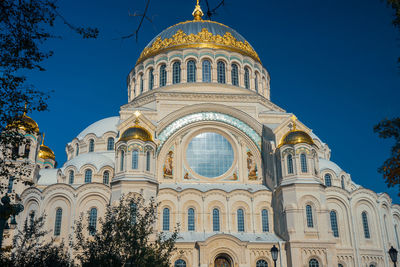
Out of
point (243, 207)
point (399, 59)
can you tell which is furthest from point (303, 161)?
point (399, 59)

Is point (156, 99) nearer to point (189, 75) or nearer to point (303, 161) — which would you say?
point (189, 75)

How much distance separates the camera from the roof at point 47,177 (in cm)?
3172

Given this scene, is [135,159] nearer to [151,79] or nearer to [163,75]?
[163,75]

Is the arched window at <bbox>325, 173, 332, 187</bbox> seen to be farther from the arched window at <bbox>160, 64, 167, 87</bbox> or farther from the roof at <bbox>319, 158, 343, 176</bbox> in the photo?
the arched window at <bbox>160, 64, 167, 87</bbox>

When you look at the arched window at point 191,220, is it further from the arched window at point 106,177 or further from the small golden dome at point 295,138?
the arched window at point 106,177

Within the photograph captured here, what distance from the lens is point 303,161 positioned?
89.6 feet

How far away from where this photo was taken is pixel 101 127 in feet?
124

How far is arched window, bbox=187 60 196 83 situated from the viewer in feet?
113

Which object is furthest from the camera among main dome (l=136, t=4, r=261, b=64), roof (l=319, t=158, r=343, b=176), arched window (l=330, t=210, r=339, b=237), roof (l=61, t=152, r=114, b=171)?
main dome (l=136, t=4, r=261, b=64)

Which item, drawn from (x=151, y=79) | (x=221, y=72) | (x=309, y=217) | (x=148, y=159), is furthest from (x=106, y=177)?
(x=309, y=217)

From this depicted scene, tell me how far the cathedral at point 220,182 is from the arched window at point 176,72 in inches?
3.6

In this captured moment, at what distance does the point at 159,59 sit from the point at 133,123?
27.6ft

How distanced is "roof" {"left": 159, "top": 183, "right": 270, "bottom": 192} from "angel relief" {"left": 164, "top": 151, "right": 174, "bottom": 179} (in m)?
0.77

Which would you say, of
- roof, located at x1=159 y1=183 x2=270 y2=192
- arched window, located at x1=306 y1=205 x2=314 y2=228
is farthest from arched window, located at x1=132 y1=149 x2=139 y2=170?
arched window, located at x1=306 y1=205 x2=314 y2=228
